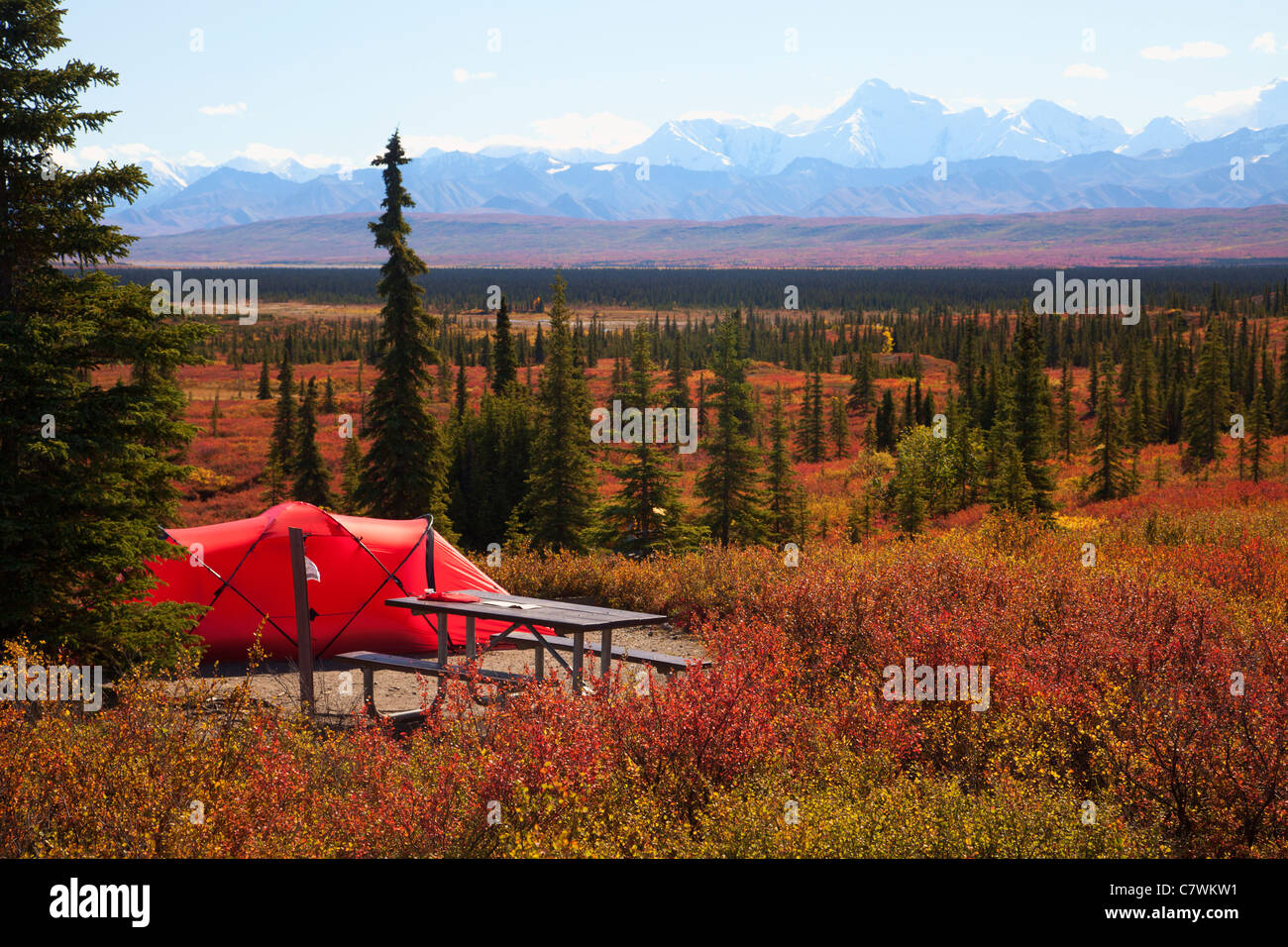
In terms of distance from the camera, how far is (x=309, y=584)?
13.0 m

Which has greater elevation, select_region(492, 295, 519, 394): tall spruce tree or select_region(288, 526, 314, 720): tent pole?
select_region(492, 295, 519, 394): tall spruce tree

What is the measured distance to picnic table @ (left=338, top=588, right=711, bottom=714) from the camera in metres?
9.02

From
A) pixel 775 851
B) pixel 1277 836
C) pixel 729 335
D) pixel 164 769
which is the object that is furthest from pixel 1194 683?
pixel 729 335

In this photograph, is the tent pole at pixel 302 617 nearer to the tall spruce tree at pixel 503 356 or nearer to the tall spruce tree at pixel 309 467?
the tall spruce tree at pixel 309 467

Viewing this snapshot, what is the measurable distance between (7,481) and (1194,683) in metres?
9.58

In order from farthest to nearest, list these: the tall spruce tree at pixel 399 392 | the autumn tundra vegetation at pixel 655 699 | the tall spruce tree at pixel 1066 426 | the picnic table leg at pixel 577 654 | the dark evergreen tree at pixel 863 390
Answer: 1. the dark evergreen tree at pixel 863 390
2. the tall spruce tree at pixel 1066 426
3. the tall spruce tree at pixel 399 392
4. the picnic table leg at pixel 577 654
5. the autumn tundra vegetation at pixel 655 699

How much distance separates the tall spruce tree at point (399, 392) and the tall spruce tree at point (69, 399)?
56.9ft

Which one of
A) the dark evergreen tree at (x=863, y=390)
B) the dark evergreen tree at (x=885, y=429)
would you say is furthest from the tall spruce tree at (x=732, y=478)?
the dark evergreen tree at (x=863, y=390)

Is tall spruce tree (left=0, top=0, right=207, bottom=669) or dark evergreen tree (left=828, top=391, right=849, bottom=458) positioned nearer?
tall spruce tree (left=0, top=0, right=207, bottom=669)

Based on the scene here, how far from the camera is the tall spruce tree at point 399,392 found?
90.2 ft

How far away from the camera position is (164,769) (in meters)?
5.84

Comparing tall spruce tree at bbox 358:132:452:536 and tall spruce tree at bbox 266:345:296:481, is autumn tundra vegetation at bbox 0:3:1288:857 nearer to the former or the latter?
tall spruce tree at bbox 358:132:452:536

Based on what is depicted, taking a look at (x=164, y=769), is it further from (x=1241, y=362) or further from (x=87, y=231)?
(x=1241, y=362)

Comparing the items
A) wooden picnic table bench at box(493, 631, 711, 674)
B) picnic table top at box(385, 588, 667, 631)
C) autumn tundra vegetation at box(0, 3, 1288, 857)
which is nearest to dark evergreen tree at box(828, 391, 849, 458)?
autumn tundra vegetation at box(0, 3, 1288, 857)
